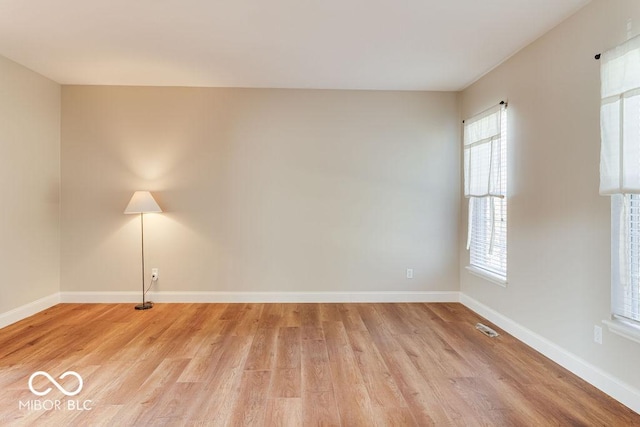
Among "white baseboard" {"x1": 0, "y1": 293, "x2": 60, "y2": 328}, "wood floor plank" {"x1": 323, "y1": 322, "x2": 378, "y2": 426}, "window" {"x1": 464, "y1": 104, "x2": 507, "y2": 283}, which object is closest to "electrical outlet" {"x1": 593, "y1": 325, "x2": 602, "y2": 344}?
"window" {"x1": 464, "y1": 104, "x2": 507, "y2": 283}

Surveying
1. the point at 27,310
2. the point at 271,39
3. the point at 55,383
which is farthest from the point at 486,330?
the point at 27,310

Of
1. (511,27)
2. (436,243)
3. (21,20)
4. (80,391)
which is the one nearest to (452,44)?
(511,27)

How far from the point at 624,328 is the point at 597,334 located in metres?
0.27

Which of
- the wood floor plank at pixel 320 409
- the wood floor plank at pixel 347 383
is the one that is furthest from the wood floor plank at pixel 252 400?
the wood floor plank at pixel 347 383

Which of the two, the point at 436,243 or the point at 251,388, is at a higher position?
the point at 436,243

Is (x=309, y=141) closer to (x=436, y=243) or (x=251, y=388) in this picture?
(x=436, y=243)

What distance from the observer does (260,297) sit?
450cm

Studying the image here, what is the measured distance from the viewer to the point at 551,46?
290cm

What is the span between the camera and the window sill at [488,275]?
3.57m

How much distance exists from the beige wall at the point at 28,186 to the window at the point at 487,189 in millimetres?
5038

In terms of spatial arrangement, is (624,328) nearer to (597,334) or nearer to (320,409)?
(597,334)

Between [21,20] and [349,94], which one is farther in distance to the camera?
[349,94]

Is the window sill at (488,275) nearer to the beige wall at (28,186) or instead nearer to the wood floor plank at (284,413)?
the wood floor plank at (284,413)

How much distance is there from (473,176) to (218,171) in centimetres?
312
